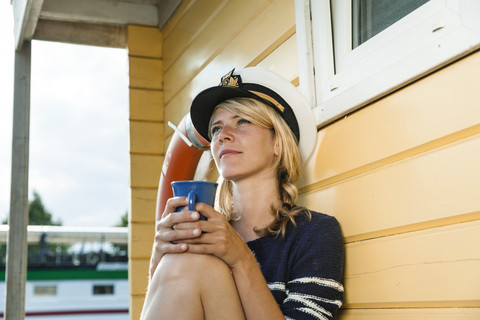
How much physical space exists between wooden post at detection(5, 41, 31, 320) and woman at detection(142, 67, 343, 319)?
1622 millimetres

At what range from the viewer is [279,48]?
2119mm

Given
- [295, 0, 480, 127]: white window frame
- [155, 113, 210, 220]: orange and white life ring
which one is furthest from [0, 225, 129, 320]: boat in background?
[295, 0, 480, 127]: white window frame

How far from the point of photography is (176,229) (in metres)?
1.51

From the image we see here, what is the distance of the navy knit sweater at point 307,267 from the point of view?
153 cm

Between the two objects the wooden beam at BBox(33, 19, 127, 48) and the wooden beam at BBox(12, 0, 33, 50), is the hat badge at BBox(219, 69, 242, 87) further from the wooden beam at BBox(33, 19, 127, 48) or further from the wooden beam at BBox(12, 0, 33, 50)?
the wooden beam at BBox(33, 19, 127, 48)

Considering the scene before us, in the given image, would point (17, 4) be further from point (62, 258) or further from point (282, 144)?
point (62, 258)

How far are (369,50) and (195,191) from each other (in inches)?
24.0

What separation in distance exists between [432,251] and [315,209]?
0.56 metres

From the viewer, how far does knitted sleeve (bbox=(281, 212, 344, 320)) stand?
1.52 m

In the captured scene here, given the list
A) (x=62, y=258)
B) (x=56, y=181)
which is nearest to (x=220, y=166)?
(x=62, y=258)

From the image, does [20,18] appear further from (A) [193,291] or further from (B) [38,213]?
(B) [38,213]

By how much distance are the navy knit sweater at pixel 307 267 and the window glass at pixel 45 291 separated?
11.5 m

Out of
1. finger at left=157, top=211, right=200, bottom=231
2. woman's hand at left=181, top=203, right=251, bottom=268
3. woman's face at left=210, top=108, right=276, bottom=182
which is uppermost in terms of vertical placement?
woman's face at left=210, top=108, right=276, bottom=182

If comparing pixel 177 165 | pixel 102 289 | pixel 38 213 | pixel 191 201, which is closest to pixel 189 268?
pixel 191 201
